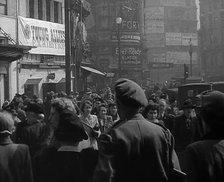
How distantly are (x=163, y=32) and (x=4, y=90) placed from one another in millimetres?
69244

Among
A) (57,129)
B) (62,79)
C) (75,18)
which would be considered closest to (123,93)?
(57,129)

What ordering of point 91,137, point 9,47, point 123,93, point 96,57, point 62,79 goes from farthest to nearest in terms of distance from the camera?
point 96,57
point 62,79
point 9,47
point 91,137
point 123,93

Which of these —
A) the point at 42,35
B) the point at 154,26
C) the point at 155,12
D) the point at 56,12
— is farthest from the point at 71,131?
the point at 155,12

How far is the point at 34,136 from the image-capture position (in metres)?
6.38

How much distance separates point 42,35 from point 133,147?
2409 cm

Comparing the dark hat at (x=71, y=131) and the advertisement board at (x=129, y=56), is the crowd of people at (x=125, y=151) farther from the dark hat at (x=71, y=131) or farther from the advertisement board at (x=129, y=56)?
the advertisement board at (x=129, y=56)

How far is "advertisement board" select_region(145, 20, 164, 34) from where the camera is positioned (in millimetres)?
88500

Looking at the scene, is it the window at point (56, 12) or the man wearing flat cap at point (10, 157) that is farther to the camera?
the window at point (56, 12)

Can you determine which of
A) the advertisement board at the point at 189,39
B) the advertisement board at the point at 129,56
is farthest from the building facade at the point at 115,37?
the advertisement board at the point at 189,39

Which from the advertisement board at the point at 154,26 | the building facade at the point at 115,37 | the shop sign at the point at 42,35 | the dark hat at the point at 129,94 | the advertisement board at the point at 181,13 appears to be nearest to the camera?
the dark hat at the point at 129,94

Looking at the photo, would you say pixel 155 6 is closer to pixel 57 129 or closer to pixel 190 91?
pixel 190 91

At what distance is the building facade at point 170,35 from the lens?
87.5 m

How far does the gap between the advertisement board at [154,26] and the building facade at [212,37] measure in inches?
337

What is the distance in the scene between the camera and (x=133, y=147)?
3.51 metres
